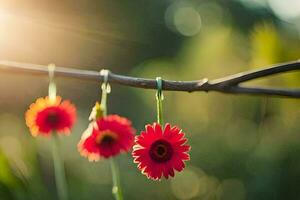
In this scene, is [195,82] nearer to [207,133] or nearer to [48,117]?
[48,117]

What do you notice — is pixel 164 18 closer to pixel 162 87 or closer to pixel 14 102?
pixel 14 102

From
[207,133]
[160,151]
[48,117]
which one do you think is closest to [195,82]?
[160,151]

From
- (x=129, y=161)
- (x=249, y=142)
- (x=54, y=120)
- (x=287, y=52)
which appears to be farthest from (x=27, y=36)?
(x=54, y=120)

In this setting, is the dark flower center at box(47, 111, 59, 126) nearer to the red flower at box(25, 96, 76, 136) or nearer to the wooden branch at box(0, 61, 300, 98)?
the red flower at box(25, 96, 76, 136)

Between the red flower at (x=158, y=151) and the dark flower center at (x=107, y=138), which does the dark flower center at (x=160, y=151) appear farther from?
the dark flower center at (x=107, y=138)

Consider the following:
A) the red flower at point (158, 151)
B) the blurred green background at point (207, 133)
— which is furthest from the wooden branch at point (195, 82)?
the blurred green background at point (207, 133)

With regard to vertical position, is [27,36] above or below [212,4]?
below

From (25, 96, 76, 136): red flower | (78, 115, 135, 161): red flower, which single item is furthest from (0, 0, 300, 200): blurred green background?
(78, 115, 135, 161): red flower
